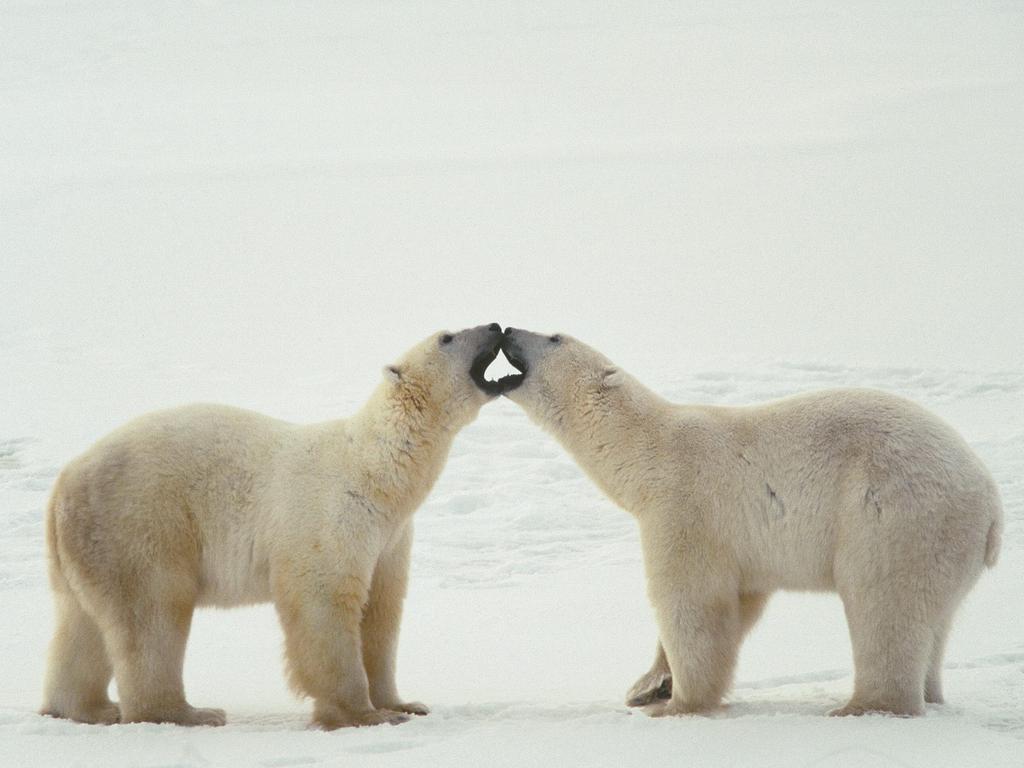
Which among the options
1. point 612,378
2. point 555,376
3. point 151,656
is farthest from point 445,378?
point 151,656

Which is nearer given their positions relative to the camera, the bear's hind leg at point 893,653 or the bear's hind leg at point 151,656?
the bear's hind leg at point 893,653

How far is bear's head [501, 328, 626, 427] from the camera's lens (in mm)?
6238

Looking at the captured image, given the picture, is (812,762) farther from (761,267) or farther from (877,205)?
(877,205)

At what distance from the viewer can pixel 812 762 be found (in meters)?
4.59

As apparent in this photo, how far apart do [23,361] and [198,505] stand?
1074 centimetres

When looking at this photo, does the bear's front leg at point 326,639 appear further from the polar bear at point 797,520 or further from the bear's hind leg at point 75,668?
the polar bear at point 797,520

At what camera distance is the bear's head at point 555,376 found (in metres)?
6.24

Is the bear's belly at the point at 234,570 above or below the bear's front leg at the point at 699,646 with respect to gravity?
above

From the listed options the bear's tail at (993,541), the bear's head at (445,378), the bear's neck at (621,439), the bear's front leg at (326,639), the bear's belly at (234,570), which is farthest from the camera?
the bear's head at (445,378)

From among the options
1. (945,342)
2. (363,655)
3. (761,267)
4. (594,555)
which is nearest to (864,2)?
(761,267)

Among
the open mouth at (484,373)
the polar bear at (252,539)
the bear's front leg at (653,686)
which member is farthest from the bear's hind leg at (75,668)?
the bear's front leg at (653,686)

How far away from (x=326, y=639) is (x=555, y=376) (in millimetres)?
1627

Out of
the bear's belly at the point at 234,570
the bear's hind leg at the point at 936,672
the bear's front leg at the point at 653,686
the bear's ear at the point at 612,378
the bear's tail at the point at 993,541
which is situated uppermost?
the bear's ear at the point at 612,378

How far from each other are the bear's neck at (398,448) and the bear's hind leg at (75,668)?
1.36m
